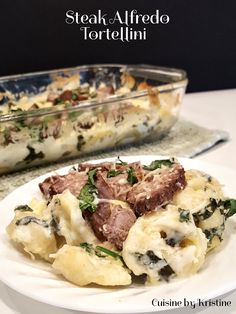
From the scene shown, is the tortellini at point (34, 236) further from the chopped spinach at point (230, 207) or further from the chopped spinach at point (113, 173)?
the chopped spinach at point (230, 207)

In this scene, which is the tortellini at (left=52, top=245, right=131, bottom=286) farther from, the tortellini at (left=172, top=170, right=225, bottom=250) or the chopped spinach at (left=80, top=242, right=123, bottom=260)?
the tortellini at (left=172, top=170, right=225, bottom=250)

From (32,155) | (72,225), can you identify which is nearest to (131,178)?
(72,225)

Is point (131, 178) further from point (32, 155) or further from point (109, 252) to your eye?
point (32, 155)

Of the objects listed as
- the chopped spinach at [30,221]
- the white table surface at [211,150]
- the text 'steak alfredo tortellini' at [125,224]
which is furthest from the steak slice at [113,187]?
the white table surface at [211,150]

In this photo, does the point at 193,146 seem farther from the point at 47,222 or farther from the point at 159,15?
the point at 159,15

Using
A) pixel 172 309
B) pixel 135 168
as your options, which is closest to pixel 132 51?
pixel 135 168

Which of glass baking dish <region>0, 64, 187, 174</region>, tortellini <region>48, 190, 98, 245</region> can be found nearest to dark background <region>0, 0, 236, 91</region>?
glass baking dish <region>0, 64, 187, 174</region>
